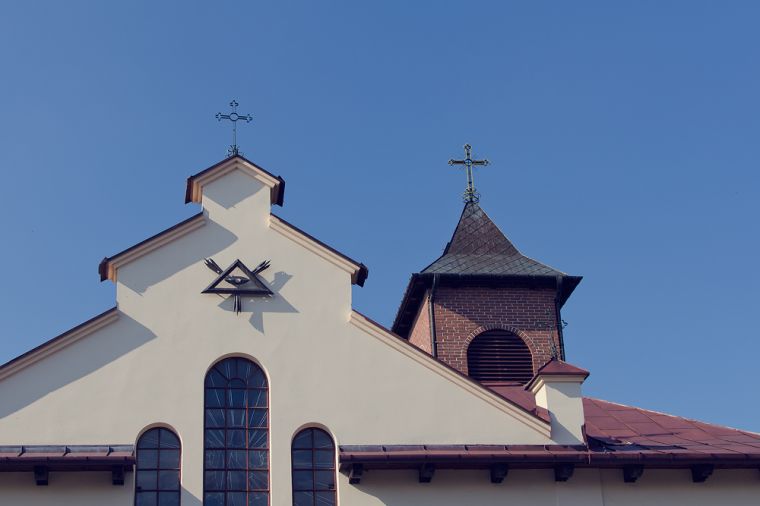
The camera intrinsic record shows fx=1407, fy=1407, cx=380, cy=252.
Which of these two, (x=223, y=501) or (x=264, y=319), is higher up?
(x=264, y=319)

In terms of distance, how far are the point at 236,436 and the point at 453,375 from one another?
137 inches

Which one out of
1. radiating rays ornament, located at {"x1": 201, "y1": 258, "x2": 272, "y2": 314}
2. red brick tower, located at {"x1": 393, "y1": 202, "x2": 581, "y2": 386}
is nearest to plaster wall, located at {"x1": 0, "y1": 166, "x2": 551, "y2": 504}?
radiating rays ornament, located at {"x1": 201, "y1": 258, "x2": 272, "y2": 314}

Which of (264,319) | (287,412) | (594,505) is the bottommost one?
(594,505)

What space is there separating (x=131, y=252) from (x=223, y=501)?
4.20m

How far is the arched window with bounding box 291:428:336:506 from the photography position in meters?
20.9

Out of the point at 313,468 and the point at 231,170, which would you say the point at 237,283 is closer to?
the point at 231,170

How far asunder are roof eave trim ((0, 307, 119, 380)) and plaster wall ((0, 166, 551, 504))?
0.28 ft

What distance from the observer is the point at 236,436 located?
21234 millimetres

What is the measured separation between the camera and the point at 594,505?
21.3m

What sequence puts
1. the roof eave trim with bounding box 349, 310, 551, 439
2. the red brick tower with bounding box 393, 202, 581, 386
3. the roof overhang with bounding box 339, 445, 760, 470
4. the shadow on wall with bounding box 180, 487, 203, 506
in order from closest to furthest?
the shadow on wall with bounding box 180, 487, 203, 506 → the roof overhang with bounding box 339, 445, 760, 470 → the roof eave trim with bounding box 349, 310, 551, 439 → the red brick tower with bounding box 393, 202, 581, 386

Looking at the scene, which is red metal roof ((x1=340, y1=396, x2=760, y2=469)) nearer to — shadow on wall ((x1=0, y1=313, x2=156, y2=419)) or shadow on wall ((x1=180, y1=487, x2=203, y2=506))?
shadow on wall ((x1=180, y1=487, x2=203, y2=506))

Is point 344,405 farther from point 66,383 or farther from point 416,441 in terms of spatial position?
point 66,383

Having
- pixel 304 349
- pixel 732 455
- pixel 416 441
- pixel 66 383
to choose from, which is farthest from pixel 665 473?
pixel 66 383

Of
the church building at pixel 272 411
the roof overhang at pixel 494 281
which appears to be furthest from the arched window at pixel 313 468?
the roof overhang at pixel 494 281
